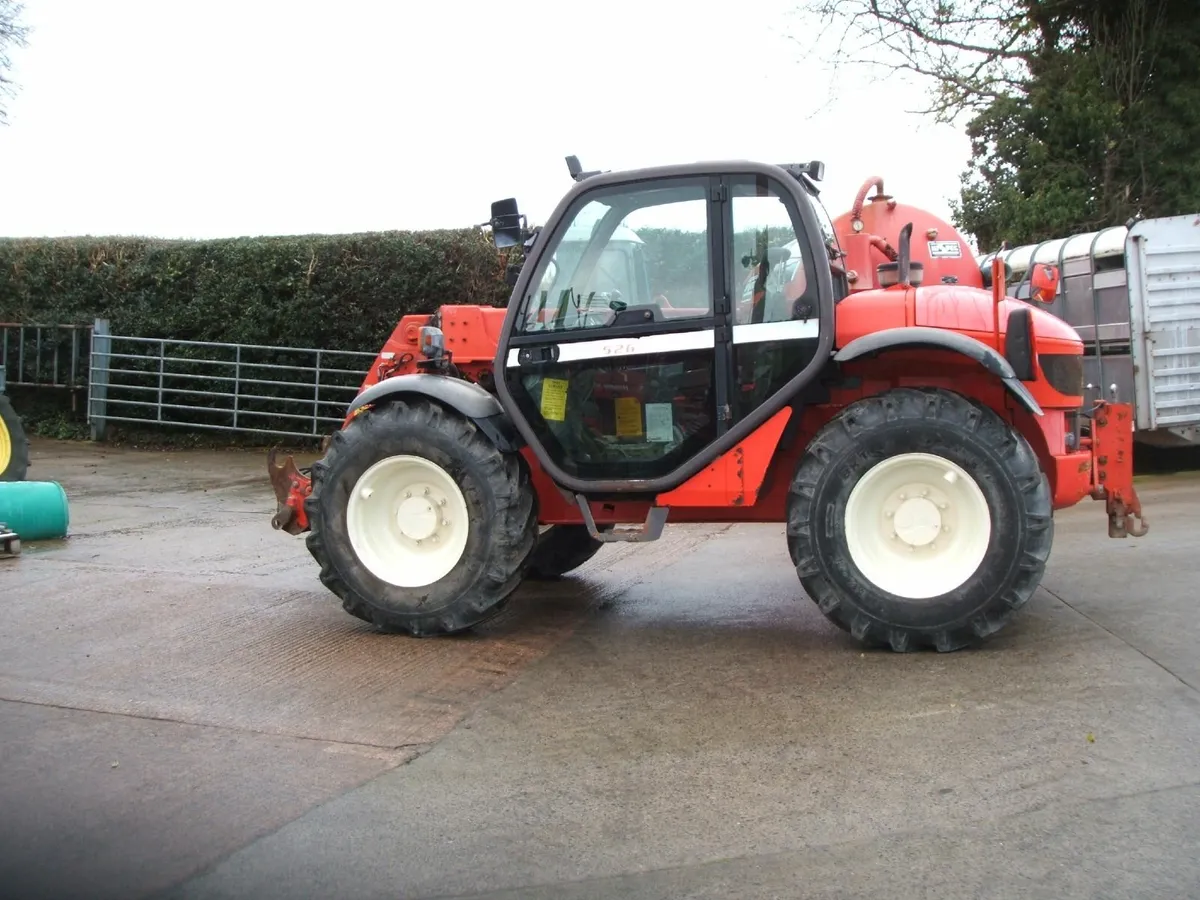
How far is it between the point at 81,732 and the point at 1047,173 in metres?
16.2

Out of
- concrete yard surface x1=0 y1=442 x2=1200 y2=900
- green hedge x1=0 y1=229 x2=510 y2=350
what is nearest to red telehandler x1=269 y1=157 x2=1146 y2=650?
concrete yard surface x1=0 y1=442 x2=1200 y2=900

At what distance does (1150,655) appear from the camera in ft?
16.2

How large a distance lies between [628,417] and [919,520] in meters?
1.46

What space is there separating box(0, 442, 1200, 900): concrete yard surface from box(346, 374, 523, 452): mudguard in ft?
3.43

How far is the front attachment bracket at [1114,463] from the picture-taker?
5367mm

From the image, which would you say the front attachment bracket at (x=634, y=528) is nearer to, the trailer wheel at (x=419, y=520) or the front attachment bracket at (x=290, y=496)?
the trailer wheel at (x=419, y=520)

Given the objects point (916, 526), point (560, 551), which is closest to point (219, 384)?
point (560, 551)

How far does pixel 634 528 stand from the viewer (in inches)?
224

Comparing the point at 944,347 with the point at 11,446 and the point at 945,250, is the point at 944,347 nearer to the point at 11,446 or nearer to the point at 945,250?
the point at 945,250

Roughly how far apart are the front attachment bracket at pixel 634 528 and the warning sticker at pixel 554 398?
1.37 feet

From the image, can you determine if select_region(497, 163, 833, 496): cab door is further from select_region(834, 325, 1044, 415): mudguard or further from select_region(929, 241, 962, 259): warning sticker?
select_region(929, 241, 962, 259): warning sticker

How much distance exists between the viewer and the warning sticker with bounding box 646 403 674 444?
17.8ft

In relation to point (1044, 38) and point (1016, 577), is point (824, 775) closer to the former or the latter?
point (1016, 577)

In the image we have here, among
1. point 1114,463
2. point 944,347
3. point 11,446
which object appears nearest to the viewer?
point 944,347
